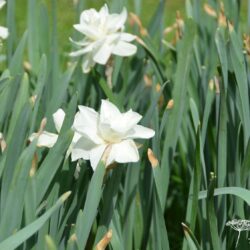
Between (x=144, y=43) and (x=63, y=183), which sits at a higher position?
(x=144, y=43)

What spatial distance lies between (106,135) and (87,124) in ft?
0.13

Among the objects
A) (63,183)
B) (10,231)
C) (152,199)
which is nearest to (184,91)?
(152,199)

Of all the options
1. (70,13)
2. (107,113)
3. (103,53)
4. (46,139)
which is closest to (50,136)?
(46,139)

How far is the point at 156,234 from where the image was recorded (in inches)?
44.4

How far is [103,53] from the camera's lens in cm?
145

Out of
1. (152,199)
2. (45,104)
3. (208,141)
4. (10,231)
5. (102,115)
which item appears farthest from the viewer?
(208,141)

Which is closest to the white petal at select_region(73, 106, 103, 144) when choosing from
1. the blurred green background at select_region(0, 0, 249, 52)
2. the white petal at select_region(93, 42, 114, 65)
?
the white petal at select_region(93, 42, 114, 65)

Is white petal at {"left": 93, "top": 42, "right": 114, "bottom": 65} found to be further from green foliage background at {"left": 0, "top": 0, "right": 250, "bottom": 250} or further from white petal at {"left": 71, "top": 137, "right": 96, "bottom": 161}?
white petal at {"left": 71, "top": 137, "right": 96, "bottom": 161}

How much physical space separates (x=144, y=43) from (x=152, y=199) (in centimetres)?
51

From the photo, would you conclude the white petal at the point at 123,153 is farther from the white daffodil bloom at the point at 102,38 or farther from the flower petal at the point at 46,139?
the white daffodil bloom at the point at 102,38

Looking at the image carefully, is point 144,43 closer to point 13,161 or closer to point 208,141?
point 208,141

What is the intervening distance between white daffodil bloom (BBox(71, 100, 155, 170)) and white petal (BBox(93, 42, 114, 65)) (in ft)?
1.30

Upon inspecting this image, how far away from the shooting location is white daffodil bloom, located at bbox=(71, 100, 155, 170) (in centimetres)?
101

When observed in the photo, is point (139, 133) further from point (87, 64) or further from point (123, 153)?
point (87, 64)
